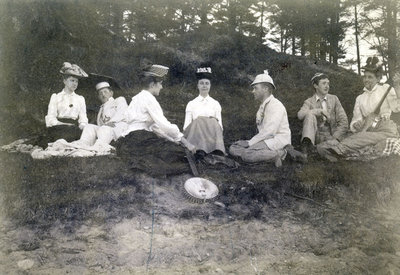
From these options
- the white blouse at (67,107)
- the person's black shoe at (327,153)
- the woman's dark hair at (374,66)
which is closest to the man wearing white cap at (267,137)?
the person's black shoe at (327,153)

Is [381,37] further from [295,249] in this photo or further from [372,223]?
[295,249]

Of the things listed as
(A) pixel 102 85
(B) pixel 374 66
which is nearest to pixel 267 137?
(B) pixel 374 66

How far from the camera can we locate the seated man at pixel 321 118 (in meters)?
6.61

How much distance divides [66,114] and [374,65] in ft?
19.3

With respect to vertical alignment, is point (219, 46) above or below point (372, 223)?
above

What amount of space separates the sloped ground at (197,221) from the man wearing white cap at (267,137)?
393mm

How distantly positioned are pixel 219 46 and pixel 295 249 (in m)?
9.01

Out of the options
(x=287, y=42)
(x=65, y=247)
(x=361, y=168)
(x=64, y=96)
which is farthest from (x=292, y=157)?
(x=287, y=42)

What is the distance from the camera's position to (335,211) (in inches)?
194

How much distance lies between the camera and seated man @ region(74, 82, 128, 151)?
6.72 meters

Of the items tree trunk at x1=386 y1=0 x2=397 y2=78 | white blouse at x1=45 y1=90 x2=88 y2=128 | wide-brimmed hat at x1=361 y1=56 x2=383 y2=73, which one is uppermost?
tree trunk at x1=386 y1=0 x2=397 y2=78

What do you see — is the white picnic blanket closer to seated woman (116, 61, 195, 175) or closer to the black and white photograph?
the black and white photograph

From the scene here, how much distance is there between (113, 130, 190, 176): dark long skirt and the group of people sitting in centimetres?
2

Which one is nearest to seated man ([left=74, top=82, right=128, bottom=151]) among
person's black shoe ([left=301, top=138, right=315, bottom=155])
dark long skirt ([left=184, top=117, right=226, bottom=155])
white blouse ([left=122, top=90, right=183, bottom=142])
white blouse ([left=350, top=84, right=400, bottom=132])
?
white blouse ([left=122, top=90, right=183, bottom=142])
